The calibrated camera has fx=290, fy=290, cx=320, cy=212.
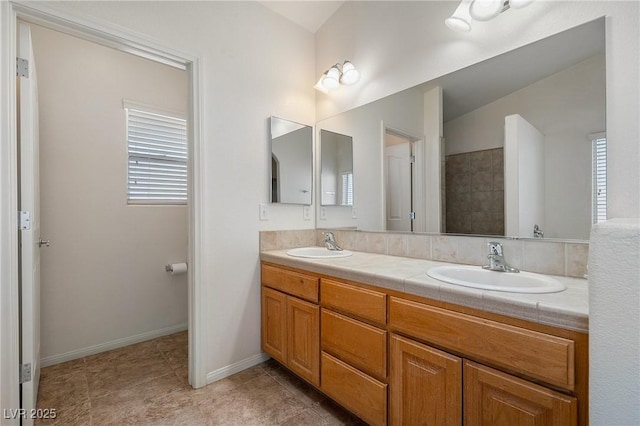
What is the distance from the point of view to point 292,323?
1868 mm

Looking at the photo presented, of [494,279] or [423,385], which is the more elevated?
[494,279]

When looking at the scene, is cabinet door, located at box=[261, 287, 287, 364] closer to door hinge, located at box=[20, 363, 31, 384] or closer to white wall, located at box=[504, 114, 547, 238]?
door hinge, located at box=[20, 363, 31, 384]

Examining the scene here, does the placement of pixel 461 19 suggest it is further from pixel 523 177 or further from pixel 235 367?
pixel 235 367

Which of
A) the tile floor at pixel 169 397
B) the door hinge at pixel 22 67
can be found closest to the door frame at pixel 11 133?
the door hinge at pixel 22 67

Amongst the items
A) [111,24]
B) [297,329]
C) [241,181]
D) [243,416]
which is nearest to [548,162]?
[297,329]

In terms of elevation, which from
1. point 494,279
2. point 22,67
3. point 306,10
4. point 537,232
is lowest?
point 494,279

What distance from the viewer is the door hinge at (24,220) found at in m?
1.42

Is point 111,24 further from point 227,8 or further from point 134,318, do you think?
point 134,318

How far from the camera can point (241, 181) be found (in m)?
2.08

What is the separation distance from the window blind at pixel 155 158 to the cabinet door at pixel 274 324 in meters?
1.42

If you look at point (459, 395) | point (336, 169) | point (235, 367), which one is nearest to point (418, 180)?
point (336, 169)

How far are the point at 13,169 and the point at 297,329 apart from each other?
5.44 ft

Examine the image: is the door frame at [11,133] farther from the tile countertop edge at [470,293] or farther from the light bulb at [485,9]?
the light bulb at [485,9]

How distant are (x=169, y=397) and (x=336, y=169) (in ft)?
6.38
